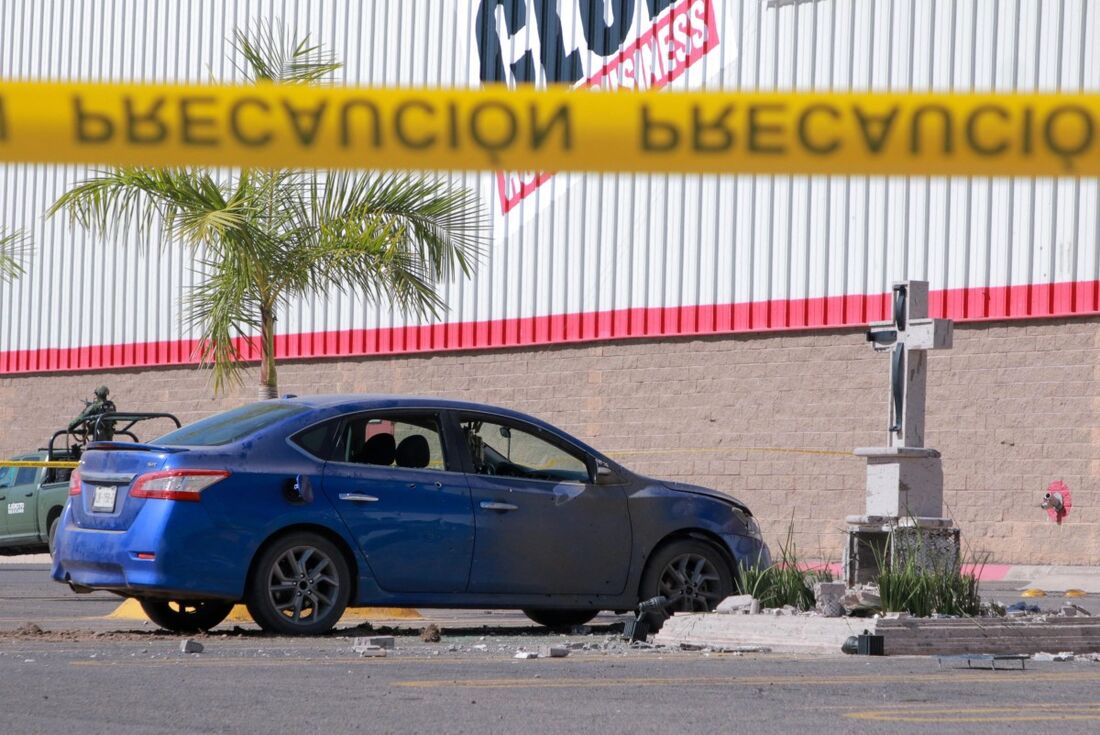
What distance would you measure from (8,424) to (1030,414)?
1914cm

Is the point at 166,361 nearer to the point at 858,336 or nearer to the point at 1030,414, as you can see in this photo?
the point at 858,336

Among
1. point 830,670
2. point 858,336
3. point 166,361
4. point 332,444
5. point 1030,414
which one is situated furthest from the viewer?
point 166,361

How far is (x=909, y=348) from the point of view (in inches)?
488

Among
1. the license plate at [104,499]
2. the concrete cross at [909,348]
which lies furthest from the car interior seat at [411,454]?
the concrete cross at [909,348]

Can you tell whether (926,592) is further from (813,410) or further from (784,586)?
(813,410)

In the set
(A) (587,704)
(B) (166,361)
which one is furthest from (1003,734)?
(B) (166,361)

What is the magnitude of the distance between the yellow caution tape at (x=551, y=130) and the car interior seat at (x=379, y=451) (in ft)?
23.7

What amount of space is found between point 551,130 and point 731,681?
4.69 meters

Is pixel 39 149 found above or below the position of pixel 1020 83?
below

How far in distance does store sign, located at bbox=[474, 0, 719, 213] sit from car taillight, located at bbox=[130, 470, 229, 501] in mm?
13531

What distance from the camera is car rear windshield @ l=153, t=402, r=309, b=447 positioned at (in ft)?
36.6

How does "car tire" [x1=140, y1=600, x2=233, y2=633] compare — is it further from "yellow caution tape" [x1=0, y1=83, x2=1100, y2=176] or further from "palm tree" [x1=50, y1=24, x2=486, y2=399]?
"yellow caution tape" [x1=0, y1=83, x2=1100, y2=176]

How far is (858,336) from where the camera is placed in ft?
71.9

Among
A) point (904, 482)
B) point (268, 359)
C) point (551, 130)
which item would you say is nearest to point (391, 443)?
point (904, 482)
